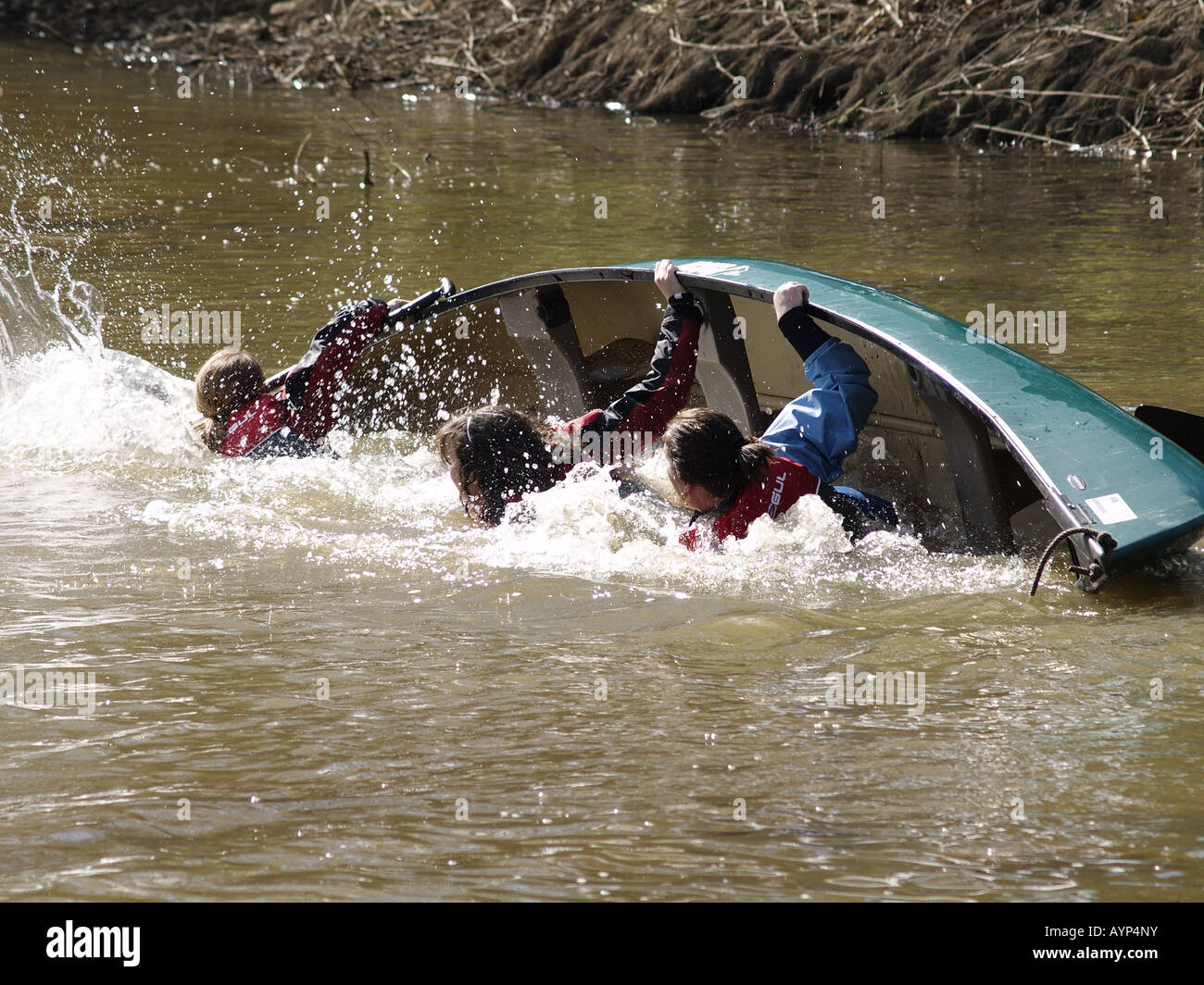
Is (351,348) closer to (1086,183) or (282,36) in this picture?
(1086,183)

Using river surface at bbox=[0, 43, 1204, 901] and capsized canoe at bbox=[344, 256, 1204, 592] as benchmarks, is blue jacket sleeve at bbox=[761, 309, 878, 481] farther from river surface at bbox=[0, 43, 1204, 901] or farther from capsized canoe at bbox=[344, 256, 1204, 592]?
river surface at bbox=[0, 43, 1204, 901]

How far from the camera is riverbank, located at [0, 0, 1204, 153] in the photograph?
1468cm

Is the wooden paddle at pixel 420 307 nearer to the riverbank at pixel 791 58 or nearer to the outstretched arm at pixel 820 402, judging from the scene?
the outstretched arm at pixel 820 402

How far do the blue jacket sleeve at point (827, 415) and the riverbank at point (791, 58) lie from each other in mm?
10923

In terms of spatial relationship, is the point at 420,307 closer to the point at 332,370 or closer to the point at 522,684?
the point at 332,370

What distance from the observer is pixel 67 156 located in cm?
1474

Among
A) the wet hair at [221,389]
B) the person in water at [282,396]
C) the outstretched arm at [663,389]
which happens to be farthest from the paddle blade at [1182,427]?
the wet hair at [221,389]

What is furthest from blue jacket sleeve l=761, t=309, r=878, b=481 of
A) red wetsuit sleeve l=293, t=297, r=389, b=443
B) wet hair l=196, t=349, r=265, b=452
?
wet hair l=196, t=349, r=265, b=452

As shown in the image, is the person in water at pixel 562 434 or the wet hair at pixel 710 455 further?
the person in water at pixel 562 434

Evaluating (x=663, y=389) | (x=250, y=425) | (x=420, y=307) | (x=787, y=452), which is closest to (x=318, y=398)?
(x=250, y=425)

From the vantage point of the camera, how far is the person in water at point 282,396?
20.3 feet

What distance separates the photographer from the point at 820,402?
487 centimetres

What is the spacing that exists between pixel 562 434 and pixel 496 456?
39 centimetres

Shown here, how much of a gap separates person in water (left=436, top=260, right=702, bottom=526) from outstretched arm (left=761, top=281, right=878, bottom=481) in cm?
53
